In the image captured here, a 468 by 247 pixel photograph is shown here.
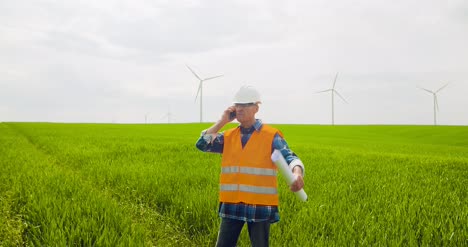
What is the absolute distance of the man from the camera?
10.3 feet

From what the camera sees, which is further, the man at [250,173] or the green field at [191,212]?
the green field at [191,212]

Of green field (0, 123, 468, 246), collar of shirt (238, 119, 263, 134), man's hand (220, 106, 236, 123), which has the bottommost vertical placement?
green field (0, 123, 468, 246)

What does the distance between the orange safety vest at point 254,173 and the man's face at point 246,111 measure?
13 cm

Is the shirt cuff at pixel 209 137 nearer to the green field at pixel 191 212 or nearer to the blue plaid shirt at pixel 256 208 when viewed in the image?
the blue plaid shirt at pixel 256 208

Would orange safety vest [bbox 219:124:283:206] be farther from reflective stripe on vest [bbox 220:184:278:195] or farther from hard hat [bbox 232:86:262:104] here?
hard hat [bbox 232:86:262:104]

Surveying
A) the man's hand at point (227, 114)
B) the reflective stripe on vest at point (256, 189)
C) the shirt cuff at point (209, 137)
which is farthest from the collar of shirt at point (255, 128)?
the reflective stripe on vest at point (256, 189)

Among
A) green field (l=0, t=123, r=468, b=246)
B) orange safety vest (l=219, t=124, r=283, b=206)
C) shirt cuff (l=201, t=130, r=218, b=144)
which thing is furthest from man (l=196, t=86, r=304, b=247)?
green field (l=0, t=123, r=468, b=246)

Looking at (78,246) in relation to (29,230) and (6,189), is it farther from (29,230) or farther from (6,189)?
(6,189)

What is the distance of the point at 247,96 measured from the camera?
3.19m

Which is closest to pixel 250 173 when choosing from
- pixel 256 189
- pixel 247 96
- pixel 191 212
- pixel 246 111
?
pixel 256 189

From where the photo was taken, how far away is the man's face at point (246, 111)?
3227 mm

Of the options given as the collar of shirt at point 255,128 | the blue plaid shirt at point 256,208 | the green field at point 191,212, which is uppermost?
the collar of shirt at point 255,128

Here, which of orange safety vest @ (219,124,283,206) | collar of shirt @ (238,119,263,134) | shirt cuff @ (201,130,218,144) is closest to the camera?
orange safety vest @ (219,124,283,206)

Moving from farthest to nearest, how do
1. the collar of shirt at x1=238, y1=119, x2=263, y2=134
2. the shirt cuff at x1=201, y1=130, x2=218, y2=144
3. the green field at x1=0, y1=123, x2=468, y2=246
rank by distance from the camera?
the green field at x1=0, y1=123, x2=468, y2=246 < the shirt cuff at x1=201, y1=130, x2=218, y2=144 < the collar of shirt at x1=238, y1=119, x2=263, y2=134
